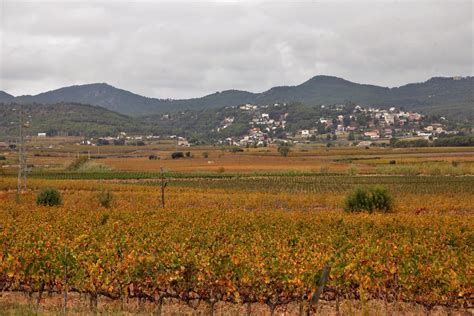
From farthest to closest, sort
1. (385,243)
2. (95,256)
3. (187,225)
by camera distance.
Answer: (187,225) → (385,243) → (95,256)

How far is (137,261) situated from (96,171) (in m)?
88.5

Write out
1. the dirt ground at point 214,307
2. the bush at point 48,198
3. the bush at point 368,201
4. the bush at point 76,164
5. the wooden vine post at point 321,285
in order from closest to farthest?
the wooden vine post at point 321,285 → the dirt ground at point 214,307 → the bush at point 368,201 → the bush at point 48,198 → the bush at point 76,164

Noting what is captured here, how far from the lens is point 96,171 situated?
9881 cm

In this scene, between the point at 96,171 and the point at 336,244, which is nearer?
the point at 336,244

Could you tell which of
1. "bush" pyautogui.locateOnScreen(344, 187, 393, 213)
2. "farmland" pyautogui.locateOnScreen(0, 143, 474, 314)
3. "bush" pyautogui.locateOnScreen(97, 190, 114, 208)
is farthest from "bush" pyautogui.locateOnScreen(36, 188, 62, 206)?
"bush" pyautogui.locateOnScreen(344, 187, 393, 213)

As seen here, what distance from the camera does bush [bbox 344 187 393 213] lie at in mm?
40875

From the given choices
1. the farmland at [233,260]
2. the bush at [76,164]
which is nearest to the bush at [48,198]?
the farmland at [233,260]

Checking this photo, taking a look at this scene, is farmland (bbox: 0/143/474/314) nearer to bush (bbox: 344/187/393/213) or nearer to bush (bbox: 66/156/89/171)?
bush (bbox: 344/187/393/213)

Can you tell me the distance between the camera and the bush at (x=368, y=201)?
4088 centimetres

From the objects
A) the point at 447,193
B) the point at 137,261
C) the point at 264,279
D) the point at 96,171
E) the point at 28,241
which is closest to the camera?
the point at 264,279

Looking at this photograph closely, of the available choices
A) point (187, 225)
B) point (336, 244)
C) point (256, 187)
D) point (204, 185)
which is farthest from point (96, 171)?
point (336, 244)

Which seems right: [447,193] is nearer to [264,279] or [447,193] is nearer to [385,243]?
[385,243]

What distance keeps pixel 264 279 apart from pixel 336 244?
657 cm

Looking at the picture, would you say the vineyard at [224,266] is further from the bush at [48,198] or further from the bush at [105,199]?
the bush at [105,199]
